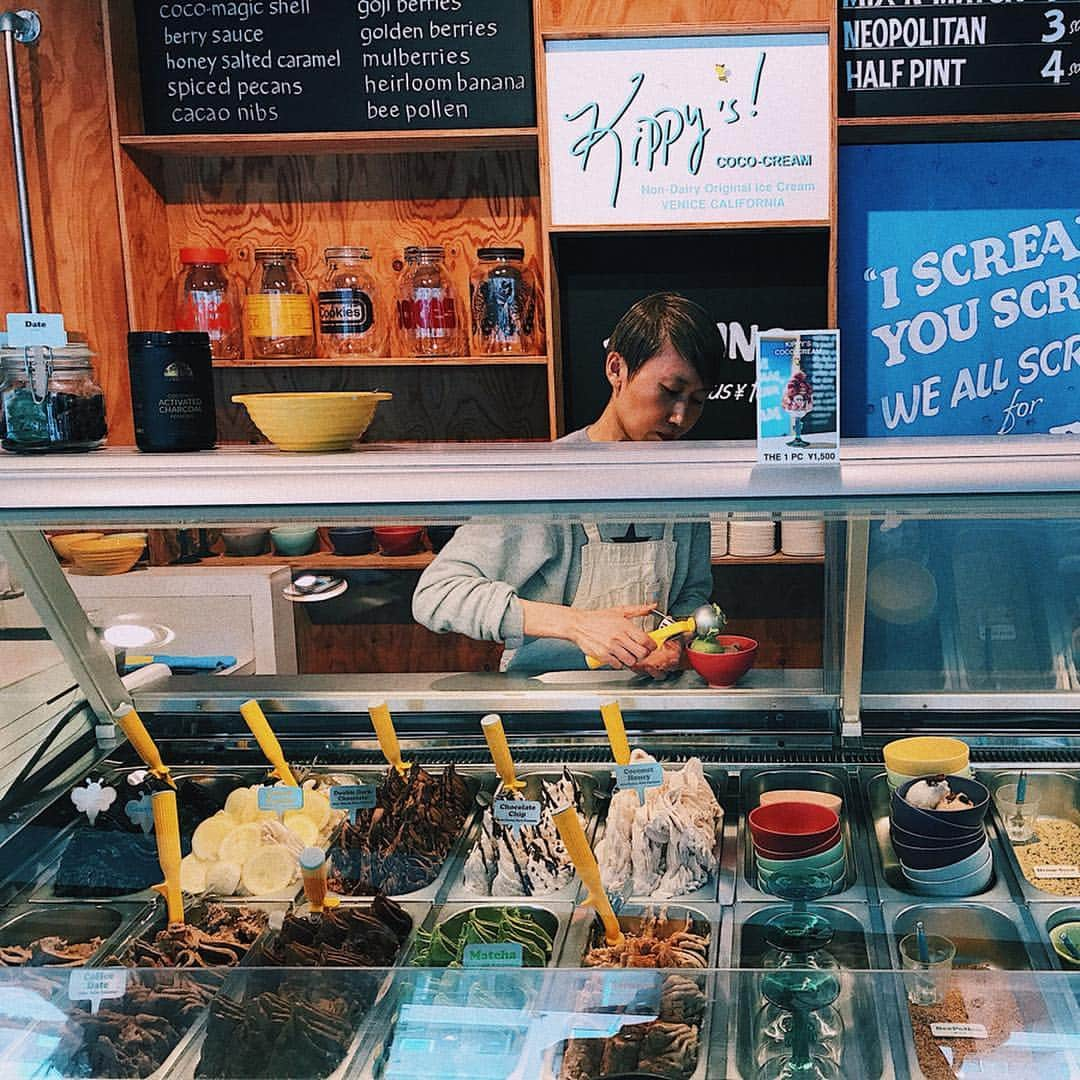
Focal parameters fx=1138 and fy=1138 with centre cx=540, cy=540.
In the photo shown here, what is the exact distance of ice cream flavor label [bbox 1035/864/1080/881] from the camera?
1.65m

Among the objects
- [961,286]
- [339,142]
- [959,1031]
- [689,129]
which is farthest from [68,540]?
[961,286]

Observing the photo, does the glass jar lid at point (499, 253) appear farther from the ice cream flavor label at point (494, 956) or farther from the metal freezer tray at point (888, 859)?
the ice cream flavor label at point (494, 956)

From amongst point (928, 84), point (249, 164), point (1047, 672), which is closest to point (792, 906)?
point (1047, 672)

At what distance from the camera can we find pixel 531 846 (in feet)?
5.72

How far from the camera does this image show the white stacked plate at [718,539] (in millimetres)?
1648

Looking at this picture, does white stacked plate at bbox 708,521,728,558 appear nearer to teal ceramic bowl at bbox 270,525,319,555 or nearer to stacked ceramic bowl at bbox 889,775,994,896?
stacked ceramic bowl at bbox 889,775,994,896

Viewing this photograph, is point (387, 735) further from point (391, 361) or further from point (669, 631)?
point (391, 361)

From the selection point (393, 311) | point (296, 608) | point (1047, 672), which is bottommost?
point (1047, 672)

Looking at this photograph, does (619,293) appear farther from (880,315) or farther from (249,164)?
(249,164)

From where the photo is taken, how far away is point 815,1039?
4.67 ft

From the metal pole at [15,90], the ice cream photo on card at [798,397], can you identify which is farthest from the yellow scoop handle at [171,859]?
the metal pole at [15,90]

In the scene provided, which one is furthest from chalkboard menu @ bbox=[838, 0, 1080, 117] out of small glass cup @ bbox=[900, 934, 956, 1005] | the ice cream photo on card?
small glass cup @ bbox=[900, 934, 956, 1005]

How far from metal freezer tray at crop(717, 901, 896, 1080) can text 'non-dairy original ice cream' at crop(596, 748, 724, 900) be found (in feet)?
0.48

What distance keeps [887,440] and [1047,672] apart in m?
0.54
